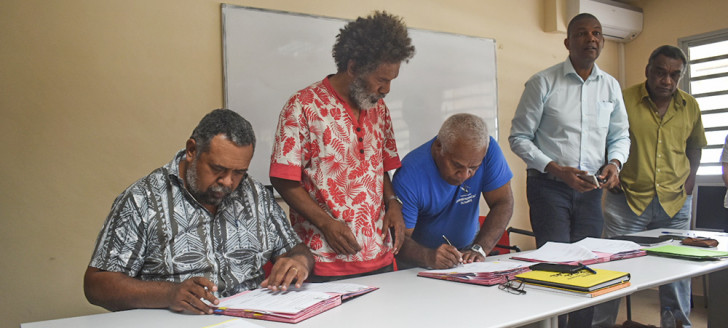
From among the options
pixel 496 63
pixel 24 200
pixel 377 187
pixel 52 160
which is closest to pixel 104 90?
pixel 52 160

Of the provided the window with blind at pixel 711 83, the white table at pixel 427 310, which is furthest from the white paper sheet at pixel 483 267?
the window with blind at pixel 711 83

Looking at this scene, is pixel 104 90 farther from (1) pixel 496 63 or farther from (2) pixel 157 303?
(1) pixel 496 63

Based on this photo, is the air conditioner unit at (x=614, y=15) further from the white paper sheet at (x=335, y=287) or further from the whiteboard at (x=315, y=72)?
the white paper sheet at (x=335, y=287)

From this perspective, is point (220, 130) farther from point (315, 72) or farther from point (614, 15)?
point (614, 15)

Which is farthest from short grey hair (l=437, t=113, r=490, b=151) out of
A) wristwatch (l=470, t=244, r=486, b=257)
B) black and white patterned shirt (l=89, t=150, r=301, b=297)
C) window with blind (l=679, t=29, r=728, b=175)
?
window with blind (l=679, t=29, r=728, b=175)

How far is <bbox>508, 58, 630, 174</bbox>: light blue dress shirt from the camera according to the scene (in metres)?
2.70

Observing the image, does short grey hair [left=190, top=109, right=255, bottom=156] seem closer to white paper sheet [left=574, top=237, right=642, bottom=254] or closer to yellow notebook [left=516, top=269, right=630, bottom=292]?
yellow notebook [left=516, top=269, right=630, bottom=292]

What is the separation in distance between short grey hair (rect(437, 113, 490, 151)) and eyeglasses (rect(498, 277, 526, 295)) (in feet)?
1.80

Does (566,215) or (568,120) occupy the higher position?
(568,120)

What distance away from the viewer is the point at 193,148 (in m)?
1.63

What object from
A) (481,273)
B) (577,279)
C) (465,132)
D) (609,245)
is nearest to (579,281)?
(577,279)

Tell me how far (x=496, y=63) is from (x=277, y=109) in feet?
6.77

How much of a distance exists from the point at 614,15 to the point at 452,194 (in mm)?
3683

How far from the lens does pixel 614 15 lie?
5.01m
